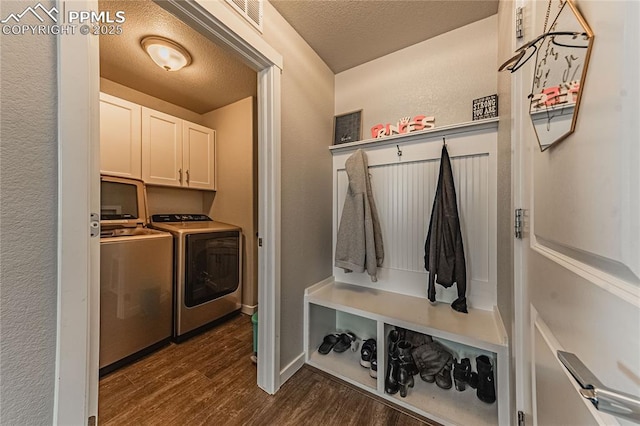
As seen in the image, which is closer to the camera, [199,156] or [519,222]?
[519,222]

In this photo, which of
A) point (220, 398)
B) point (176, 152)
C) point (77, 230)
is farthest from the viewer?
point (176, 152)

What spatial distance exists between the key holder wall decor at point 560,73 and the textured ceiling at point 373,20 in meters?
1.04

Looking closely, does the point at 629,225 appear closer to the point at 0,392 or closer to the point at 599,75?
the point at 599,75

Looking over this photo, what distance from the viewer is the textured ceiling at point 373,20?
4.46 feet

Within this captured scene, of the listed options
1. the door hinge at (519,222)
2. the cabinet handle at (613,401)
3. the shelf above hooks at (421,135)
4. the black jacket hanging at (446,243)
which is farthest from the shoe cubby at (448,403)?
the shelf above hooks at (421,135)

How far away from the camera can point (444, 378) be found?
134cm

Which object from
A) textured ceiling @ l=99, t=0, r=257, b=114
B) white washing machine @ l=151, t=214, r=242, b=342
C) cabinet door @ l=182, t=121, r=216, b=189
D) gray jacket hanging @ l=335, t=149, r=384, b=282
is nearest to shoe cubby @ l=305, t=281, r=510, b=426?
gray jacket hanging @ l=335, t=149, r=384, b=282

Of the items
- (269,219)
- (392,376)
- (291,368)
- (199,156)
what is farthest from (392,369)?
(199,156)

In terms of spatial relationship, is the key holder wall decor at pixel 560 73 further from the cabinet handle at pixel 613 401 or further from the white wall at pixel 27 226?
the white wall at pixel 27 226

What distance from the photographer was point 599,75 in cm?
38

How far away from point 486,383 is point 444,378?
211mm

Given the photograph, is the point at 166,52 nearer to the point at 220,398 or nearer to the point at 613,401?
the point at 220,398

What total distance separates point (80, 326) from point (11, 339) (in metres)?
0.12

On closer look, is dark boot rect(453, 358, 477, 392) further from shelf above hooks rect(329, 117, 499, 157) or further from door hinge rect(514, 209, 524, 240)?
shelf above hooks rect(329, 117, 499, 157)
